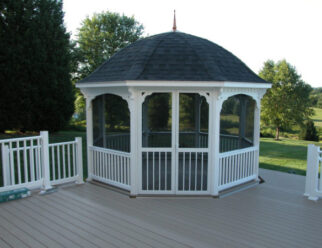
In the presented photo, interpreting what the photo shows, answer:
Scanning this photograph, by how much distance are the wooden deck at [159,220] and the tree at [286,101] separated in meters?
17.7

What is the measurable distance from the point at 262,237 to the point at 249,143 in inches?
112

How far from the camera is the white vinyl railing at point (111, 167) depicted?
5.46 m

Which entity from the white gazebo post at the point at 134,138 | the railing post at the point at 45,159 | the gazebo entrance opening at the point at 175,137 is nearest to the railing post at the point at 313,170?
the gazebo entrance opening at the point at 175,137

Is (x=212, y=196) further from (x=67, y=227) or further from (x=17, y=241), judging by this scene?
(x=17, y=241)

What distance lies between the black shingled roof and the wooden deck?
2.29 m

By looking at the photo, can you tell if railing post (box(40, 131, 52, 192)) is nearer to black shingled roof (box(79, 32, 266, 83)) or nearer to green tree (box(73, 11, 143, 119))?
black shingled roof (box(79, 32, 266, 83))

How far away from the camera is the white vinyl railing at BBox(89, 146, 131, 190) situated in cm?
546

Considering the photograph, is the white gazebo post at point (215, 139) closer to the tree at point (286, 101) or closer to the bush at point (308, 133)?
the tree at point (286, 101)

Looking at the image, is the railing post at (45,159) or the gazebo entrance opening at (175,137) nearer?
the gazebo entrance opening at (175,137)

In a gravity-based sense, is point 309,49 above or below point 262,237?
above

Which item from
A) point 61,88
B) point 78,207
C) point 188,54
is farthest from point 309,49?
point 78,207

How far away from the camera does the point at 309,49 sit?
32531mm

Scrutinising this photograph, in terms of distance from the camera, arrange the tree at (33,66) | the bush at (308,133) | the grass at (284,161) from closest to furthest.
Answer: the grass at (284,161), the tree at (33,66), the bush at (308,133)

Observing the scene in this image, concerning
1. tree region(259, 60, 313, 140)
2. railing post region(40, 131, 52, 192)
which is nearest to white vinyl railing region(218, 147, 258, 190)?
railing post region(40, 131, 52, 192)
